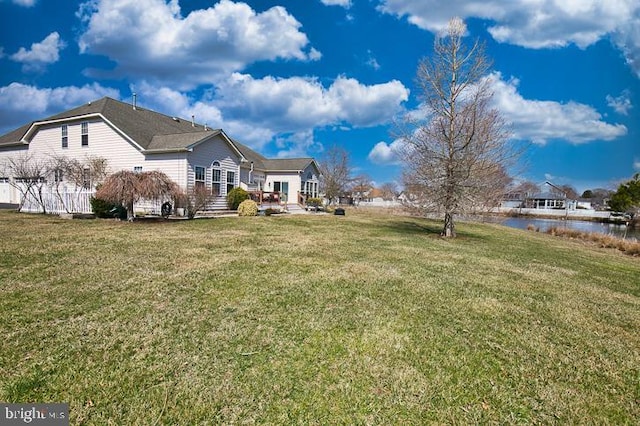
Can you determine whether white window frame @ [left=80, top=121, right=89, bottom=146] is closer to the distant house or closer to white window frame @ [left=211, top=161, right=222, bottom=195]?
white window frame @ [left=211, top=161, right=222, bottom=195]

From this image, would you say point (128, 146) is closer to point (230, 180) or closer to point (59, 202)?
point (59, 202)

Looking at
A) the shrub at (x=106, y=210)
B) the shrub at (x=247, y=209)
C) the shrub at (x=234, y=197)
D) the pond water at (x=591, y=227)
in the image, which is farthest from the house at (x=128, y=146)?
the pond water at (x=591, y=227)

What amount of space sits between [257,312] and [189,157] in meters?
16.1

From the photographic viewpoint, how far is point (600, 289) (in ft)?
22.2

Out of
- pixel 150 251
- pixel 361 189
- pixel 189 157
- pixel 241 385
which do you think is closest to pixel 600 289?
pixel 241 385

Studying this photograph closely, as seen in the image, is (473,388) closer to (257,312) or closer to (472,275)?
(257,312)

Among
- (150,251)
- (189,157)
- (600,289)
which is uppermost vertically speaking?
(189,157)

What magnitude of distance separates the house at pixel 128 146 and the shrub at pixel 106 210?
3.16 metres

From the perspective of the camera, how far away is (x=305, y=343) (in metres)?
3.46

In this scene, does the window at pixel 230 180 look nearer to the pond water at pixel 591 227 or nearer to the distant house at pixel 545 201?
the pond water at pixel 591 227

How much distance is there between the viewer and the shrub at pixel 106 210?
556 inches

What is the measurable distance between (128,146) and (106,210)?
6329 mm

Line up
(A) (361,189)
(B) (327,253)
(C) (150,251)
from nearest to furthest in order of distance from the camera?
1. (C) (150,251)
2. (B) (327,253)
3. (A) (361,189)

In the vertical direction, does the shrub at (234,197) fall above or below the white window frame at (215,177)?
below
